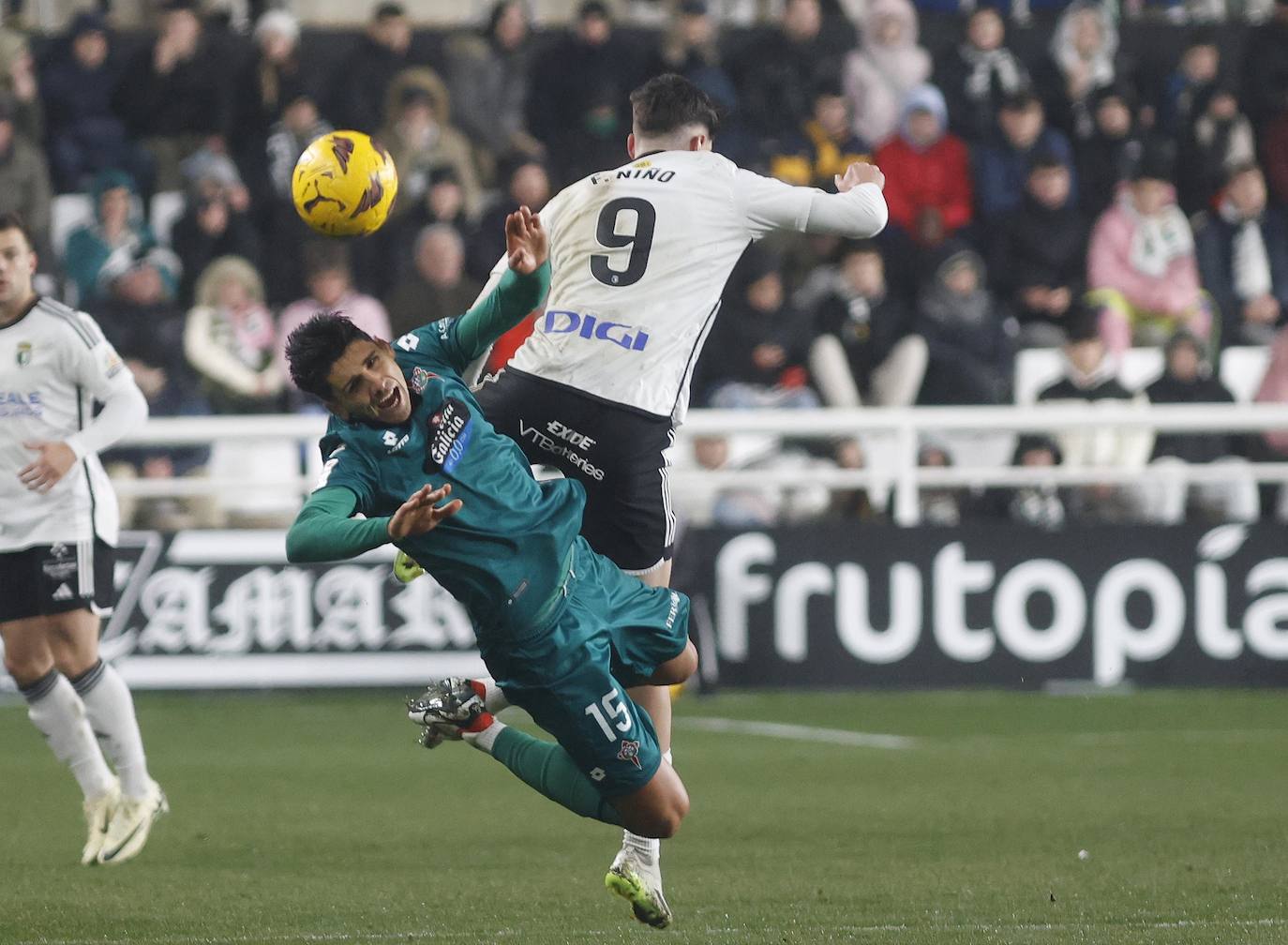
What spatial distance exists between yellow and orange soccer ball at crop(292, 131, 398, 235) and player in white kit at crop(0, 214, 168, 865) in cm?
166

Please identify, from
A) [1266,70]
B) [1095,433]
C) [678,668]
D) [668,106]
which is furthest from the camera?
[1266,70]

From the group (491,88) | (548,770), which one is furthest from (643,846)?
(491,88)

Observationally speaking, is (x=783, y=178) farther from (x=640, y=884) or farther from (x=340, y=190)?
(x=640, y=884)

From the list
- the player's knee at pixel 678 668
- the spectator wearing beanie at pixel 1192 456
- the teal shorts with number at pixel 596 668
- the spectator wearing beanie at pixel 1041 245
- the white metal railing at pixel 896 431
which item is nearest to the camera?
the teal shorts with number at pixel 596 668

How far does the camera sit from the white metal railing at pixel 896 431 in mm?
12883

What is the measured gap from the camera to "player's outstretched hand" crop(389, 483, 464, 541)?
507 centimetres

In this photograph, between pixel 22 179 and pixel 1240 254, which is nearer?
pixel 22 179

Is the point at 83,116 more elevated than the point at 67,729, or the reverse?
the point at 83,116

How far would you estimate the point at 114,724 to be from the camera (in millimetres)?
8180

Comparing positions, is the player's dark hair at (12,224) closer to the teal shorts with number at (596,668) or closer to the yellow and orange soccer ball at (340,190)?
the yellow and orange soccer ball at (340,190)

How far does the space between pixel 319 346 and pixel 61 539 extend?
2.99 meters

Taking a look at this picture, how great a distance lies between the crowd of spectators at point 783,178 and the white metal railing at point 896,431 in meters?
0.38

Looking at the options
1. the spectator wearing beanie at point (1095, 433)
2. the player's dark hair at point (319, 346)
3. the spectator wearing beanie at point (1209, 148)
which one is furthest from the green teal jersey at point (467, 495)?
the spectator wearing beanie at point (1209, 148)

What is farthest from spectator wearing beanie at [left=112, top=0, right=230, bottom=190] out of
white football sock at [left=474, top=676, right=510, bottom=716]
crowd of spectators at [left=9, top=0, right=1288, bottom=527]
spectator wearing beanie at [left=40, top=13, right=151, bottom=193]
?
white football sock at [left=474, top=676, right=510, bottom=716]
